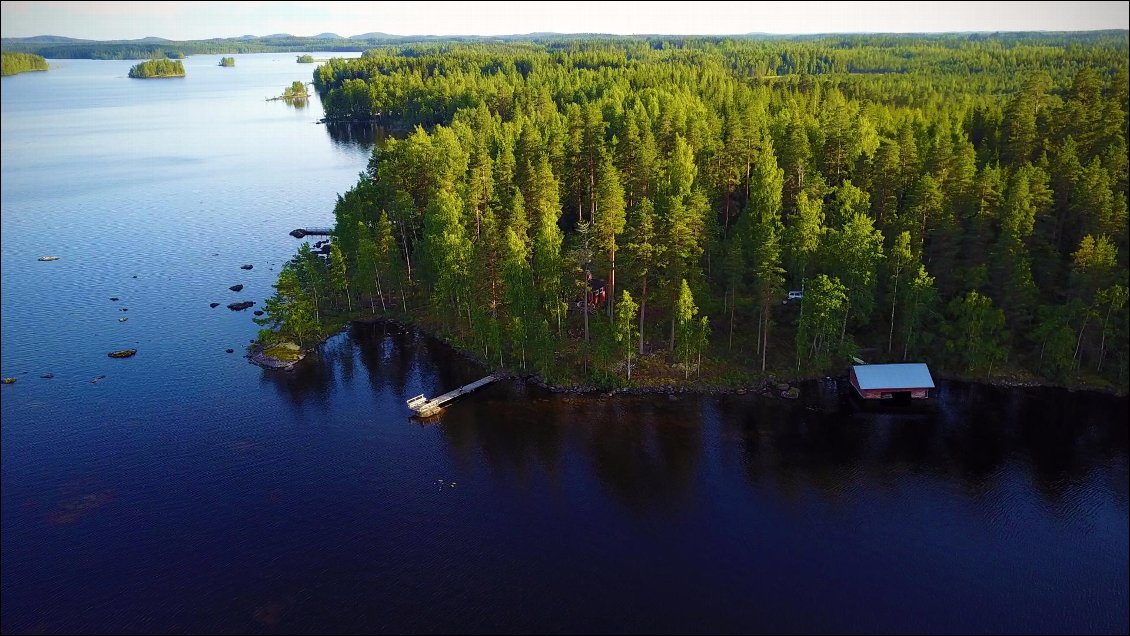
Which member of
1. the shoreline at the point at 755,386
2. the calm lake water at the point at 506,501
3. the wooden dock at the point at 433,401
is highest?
the shoreline at the point at 755,386

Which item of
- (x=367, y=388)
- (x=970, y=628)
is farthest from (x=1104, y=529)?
(x=367, y=388)

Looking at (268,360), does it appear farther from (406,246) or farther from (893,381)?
(893,381)

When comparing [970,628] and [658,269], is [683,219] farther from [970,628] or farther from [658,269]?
[970,628]

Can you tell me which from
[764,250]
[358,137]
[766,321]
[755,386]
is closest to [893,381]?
[755,386]

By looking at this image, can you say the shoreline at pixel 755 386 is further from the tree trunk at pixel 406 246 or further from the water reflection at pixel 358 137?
the water reflection at pixel 358 137

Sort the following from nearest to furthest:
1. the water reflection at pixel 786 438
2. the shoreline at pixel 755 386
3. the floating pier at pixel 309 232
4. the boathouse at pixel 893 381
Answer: the water reflection at pixel 786 438
the boathouse at pixel 893 381
the shoreline at pixel 755 386
the floating pier at pixel 309 232

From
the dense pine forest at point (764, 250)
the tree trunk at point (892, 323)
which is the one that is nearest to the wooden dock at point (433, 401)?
the dense pine forest at point (764, 250)
